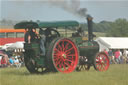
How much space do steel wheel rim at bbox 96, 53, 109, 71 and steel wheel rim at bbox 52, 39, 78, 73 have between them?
1783mm

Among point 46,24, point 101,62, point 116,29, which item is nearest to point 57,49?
point 46,24

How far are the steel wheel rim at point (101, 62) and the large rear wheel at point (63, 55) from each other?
1.79m

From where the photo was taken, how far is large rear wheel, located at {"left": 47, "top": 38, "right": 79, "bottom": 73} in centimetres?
1074

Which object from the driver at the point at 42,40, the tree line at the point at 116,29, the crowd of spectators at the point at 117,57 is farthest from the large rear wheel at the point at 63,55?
the tree line at the point at 116,29

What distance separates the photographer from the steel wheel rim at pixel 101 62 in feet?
42.7

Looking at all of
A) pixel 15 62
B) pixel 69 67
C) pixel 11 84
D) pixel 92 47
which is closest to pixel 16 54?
pixel 15 62

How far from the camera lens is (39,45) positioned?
1113 cm

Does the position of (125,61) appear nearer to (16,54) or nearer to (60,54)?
(16,54)

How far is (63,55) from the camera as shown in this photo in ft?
36.7

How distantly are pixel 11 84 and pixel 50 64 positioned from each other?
8.89 ft

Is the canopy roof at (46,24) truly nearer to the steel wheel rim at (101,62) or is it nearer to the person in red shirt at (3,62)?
the steel wheel rim at (101,62)

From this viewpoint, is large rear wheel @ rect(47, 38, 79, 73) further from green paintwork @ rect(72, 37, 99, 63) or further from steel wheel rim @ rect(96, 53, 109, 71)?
steel wheel rim @ rect(96, 53, 109, 71)

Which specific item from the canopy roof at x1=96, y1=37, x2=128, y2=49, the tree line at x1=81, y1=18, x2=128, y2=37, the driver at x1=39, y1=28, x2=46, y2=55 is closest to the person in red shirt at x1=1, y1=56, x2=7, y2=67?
the driver at x1=39, y1=28, x2=46, y2=55

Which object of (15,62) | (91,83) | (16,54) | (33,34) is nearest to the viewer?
(91,83)
